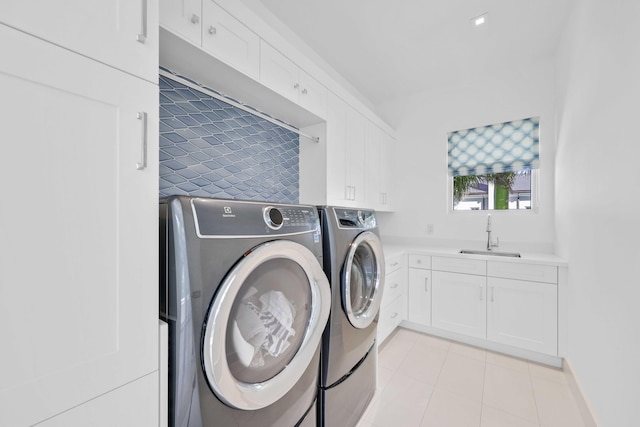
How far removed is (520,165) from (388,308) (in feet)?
6.59

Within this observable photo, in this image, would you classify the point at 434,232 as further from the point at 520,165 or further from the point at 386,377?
the point at 386,377

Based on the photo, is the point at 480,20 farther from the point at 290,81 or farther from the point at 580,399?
the point at 580,399

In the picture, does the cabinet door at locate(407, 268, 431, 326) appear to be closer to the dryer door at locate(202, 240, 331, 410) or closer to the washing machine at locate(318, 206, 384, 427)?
the washing machine at locate(318, 206, 384, 427)

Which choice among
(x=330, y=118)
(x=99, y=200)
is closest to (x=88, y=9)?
(x=99, y=200)

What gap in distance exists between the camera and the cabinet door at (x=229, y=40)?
124 cm

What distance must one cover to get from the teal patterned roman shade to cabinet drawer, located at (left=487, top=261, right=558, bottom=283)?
1.11 metres

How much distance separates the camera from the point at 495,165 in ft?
9.50

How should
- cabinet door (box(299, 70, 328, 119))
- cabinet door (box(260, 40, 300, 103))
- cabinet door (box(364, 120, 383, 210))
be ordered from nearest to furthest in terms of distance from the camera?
cabinet door (box(260, 40, 300, 103)) < cabinet door (box(299, 70, 328, 119)) < cabinet door (box(364, 120, 383, 210))

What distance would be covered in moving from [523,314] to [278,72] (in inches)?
103

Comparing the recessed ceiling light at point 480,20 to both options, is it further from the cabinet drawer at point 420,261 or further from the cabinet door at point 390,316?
the cabinet door at point 390,316

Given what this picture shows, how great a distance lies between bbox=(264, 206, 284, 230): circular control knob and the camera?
0.98m

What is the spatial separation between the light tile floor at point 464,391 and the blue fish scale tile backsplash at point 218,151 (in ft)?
5.16

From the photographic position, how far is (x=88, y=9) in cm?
62

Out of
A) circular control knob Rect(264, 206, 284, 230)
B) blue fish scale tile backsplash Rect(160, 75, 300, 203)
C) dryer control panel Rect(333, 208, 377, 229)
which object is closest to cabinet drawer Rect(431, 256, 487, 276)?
dryer control panel Rect(333, 208, 377, 229)
